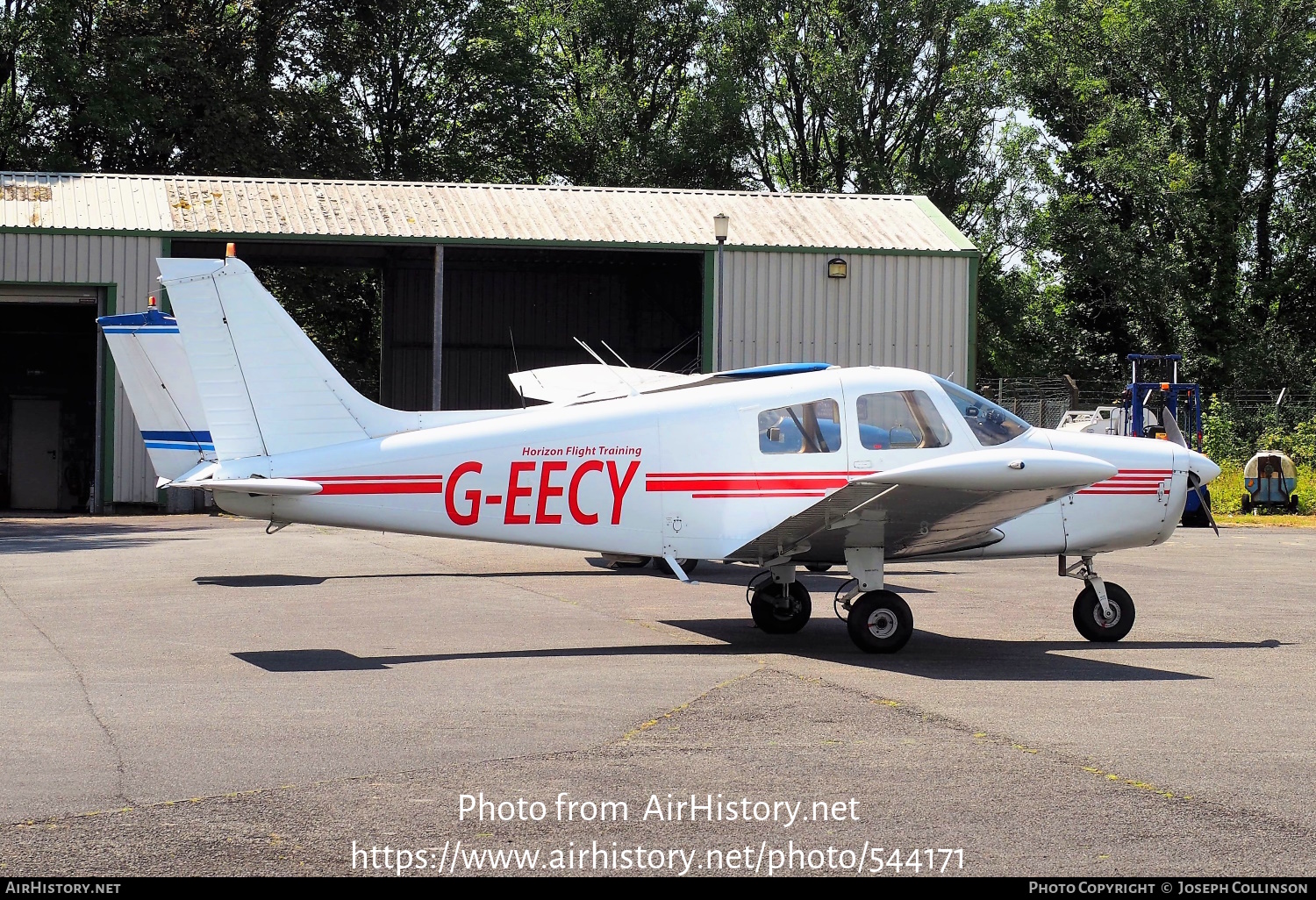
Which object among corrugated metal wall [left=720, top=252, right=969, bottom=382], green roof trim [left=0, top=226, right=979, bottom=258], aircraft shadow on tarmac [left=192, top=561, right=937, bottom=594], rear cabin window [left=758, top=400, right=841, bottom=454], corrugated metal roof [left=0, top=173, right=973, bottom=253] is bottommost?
aircraft shadow on tarmac [left=192, top=561, right=937, bottom=594]

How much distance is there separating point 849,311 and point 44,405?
793 inches

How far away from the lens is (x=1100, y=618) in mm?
10953

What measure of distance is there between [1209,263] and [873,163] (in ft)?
41.7

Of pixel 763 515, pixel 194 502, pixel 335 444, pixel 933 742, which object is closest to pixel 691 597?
pixel 763 515

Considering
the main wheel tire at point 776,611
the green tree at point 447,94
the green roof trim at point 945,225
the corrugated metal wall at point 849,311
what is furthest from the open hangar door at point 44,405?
the main wheel tire at point 776,611

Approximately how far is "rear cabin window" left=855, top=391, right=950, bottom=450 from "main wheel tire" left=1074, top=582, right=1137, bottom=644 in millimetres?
1888

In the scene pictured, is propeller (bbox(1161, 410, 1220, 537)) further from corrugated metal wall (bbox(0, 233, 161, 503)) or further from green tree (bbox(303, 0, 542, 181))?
green tree (bbox(303, 0, 542, 181))

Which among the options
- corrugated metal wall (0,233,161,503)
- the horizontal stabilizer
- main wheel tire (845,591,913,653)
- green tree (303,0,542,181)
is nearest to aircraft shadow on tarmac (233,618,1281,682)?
main wheel tire (845,591,913,653)

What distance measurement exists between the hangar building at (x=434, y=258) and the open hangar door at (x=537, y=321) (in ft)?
3.77

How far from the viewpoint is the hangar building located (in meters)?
25.9

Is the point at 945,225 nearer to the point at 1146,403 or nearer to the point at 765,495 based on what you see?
the point at 1146,403

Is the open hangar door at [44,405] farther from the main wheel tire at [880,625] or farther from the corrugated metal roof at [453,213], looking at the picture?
the main wheel tire at [880,625]

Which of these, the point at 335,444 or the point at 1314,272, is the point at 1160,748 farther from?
the point at 1314,272

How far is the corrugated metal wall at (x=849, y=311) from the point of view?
27.7 meters
